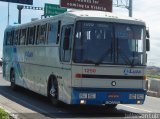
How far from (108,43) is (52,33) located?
2.71 metres

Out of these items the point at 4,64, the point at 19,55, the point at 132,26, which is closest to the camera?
the point at 132,26

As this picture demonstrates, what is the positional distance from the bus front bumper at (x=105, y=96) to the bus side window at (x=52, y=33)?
2.72m

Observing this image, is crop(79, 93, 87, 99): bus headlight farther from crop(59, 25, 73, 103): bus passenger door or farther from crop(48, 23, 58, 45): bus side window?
crop(48, 23, 58, 45): bus side window

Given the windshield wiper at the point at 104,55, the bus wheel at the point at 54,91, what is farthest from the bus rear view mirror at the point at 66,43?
the bus wheel at the point at 54,91

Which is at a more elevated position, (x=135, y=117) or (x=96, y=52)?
(x=96, y=52)

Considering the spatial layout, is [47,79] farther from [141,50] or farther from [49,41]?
[141,50]

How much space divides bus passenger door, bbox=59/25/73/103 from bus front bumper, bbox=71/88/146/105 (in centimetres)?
38

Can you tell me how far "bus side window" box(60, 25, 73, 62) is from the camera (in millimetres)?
14820

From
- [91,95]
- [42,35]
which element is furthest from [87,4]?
[91,95]

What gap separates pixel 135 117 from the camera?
14.3 meters

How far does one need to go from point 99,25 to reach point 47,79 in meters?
3.35

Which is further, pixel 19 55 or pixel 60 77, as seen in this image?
pixel 19 55

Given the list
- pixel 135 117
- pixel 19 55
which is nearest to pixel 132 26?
pixel 135 117

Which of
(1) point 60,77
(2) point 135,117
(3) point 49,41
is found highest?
(3) point 49,41
